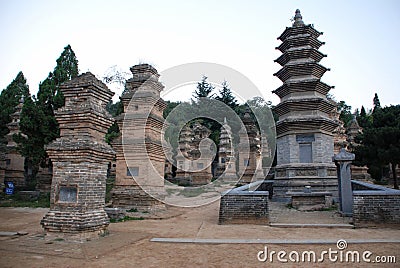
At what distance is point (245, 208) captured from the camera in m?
10.2

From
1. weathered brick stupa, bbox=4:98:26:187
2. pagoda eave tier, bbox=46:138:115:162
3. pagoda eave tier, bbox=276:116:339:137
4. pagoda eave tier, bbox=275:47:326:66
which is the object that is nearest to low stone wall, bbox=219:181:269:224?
pagoda eave tier, bbox=46:138:115:162

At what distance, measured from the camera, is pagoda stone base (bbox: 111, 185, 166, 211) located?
1338 centimetres

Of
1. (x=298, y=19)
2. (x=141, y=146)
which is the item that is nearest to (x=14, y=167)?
(x=141, y=146)

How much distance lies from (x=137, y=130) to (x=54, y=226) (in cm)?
746

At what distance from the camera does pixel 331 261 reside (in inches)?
223

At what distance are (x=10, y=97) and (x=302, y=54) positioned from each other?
30.9 m

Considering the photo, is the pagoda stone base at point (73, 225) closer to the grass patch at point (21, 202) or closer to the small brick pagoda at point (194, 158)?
the grass patch at point (21, 202)

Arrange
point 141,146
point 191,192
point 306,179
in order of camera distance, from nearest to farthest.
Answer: point 141,146
point 306,179
point 191,192

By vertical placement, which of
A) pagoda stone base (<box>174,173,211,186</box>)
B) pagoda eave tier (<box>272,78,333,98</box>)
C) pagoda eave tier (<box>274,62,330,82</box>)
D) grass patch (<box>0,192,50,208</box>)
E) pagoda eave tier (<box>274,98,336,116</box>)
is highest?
pagoda eave tier (<box>274,62,330,82</box>)

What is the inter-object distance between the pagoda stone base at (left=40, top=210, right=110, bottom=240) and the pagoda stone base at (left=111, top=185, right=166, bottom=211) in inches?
223

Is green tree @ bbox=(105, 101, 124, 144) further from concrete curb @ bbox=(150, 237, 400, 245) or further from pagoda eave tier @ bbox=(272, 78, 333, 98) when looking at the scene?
pagoda eave tier @ bbox=(272, 78, 333, 98)

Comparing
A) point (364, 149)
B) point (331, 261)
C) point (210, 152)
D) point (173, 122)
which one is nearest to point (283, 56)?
point (364, 149)

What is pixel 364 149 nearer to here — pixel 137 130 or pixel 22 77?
pixel 137 130

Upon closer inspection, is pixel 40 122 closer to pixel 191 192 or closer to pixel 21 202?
pixel 21 202
